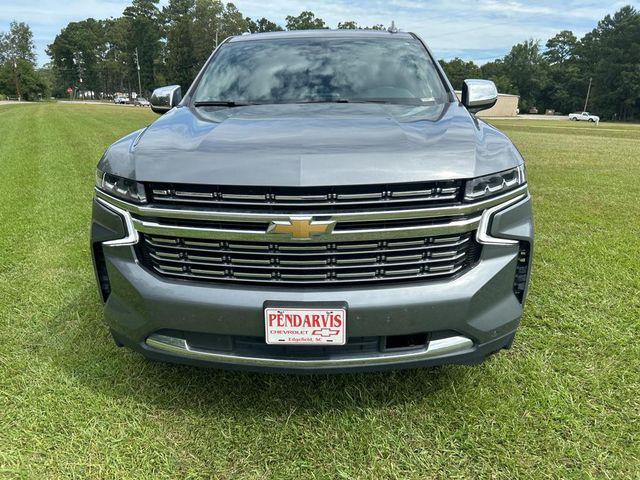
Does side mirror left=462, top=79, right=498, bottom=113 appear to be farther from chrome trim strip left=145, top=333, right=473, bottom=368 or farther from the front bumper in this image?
chrome trim strip left=145, top=333, right=473, bottom=368

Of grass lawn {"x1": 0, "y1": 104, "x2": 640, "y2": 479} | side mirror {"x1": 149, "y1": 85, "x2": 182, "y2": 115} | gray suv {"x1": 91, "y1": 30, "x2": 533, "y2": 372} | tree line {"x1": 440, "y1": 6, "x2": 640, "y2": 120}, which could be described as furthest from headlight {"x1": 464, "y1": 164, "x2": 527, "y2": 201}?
tree line {"x1": 440, "y1": 6, "x2": 640, "y2": 120}

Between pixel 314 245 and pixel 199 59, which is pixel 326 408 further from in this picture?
pixel 199 59

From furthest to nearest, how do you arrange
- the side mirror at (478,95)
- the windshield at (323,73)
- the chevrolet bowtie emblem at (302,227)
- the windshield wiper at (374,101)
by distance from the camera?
1. the side mirror at (478,95)
2. the windshield at (323,73)
3. the windshield wiper at (374,101)
4. the chevrolet bowtie emblem at (302,227)

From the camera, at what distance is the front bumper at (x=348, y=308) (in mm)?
1952

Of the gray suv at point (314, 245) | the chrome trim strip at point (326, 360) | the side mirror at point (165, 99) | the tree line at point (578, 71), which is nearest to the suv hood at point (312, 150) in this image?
the gray suv at point (314, 245)

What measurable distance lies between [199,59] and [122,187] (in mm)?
83630

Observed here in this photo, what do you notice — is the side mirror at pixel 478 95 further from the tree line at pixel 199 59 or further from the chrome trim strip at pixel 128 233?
the tree line at pixel 199 59

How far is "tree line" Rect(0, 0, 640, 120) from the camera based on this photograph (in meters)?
77.2

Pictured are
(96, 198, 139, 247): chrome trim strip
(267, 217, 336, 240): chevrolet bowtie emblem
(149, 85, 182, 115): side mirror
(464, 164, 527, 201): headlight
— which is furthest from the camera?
(149, 85, 182, 115): side mirror

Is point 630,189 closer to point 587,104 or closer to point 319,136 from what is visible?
point 319,136

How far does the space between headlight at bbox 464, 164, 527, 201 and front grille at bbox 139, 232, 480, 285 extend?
0.55 feet

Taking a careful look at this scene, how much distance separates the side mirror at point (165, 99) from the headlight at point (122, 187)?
144cm

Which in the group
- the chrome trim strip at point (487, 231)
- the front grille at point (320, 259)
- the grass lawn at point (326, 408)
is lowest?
the grass lawn at point (326, 408)

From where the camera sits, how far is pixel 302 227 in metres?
1.89
